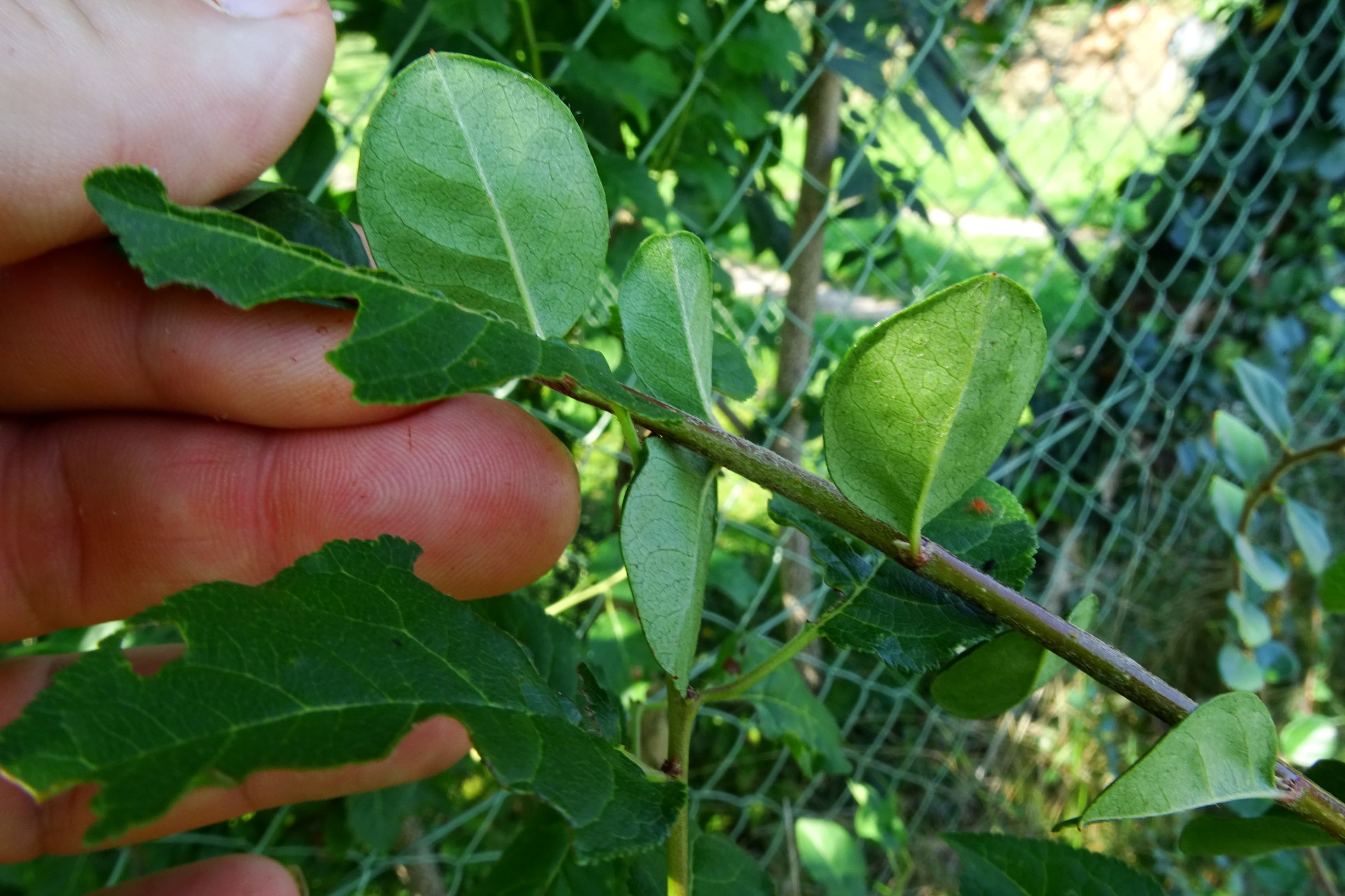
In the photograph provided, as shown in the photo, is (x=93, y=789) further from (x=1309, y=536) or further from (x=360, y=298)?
(x=1309, y=536)

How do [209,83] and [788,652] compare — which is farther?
[209,83]

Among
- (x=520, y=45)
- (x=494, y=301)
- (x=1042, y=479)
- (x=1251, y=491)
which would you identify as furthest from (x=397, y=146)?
(x=1042, y=479)

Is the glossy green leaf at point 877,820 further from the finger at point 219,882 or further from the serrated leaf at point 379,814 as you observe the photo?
the finger at point 219,882

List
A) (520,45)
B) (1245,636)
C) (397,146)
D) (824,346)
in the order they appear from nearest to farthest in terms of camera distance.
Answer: (397,146)
(520,45)
(1245,636)
(824,346)

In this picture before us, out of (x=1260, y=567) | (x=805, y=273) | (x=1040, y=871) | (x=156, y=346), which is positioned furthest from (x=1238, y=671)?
(x=156, y=346)

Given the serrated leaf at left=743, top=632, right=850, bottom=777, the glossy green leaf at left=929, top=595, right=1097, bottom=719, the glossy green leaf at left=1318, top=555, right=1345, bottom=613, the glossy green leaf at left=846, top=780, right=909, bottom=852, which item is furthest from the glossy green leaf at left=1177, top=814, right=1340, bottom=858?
the glossy green leaf at left=846, top=780, right=909, bottom=852

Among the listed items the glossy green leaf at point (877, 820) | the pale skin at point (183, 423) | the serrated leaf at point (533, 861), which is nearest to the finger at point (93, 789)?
the pale skin at point (183, 423)

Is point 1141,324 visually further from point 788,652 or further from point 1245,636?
point 788,652
